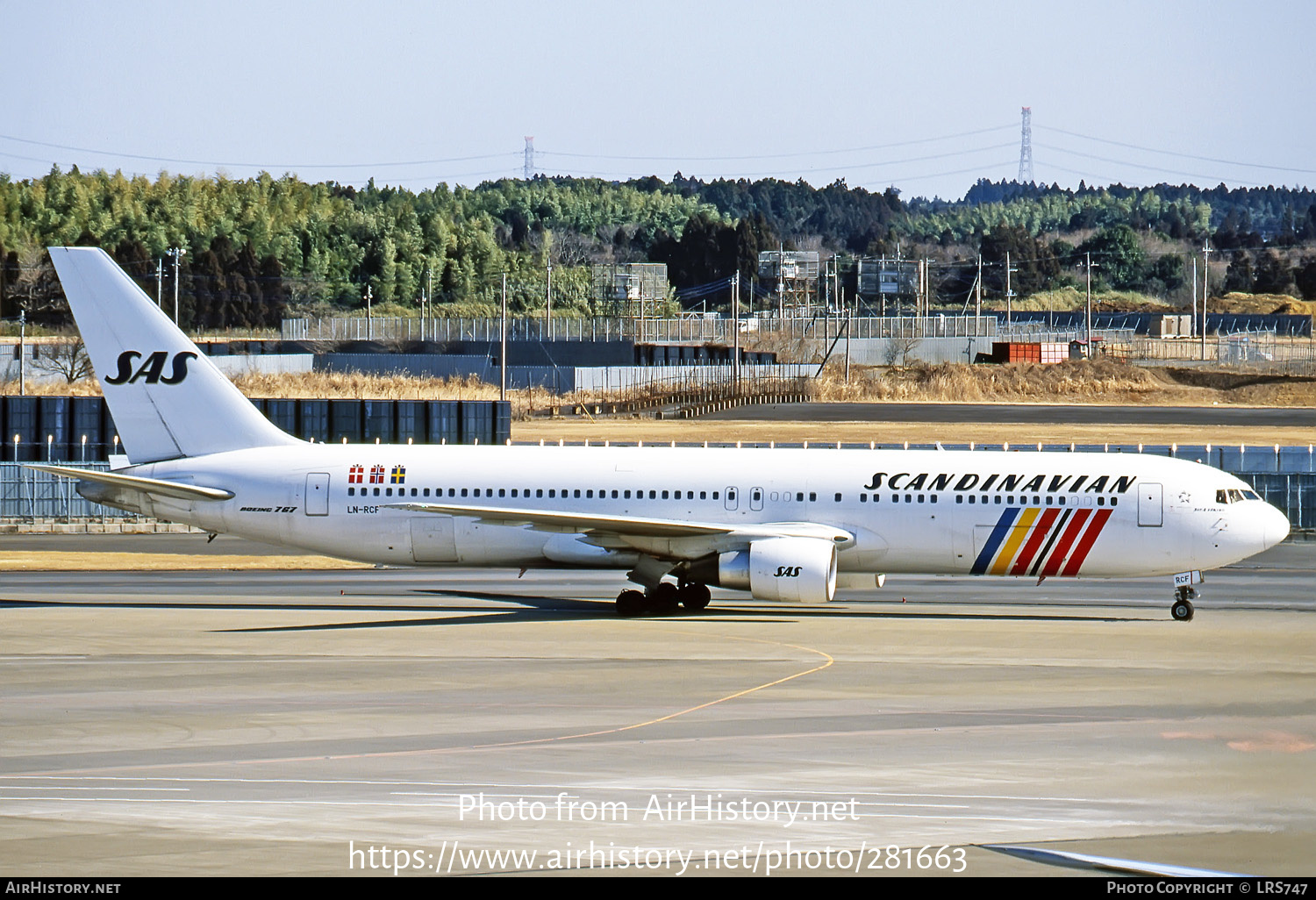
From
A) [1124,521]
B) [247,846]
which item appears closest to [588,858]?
[247,846]

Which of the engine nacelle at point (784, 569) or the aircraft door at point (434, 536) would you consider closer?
the engine nacelle at point (784, 569)

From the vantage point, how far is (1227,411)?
107 metres

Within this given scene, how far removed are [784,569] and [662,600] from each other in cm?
362

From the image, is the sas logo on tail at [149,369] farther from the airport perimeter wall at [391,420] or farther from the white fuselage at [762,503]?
the airport perimeter wall at [391,420]

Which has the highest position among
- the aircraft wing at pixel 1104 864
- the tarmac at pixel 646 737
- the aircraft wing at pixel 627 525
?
the aircraft wing at pixel 627 525

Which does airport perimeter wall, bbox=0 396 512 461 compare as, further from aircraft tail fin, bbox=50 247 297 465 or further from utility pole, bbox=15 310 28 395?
aircraft tail fin, bbox=50 247 297 465

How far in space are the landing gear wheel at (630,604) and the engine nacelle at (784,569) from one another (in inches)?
86.3

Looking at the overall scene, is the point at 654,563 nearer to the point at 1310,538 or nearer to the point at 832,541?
the point at 832,541

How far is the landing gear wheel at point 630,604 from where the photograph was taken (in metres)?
37.4

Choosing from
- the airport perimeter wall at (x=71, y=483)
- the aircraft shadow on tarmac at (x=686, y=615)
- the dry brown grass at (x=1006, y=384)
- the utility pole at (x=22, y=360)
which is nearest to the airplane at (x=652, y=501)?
the aircraft shadow on tarmac at (x=686, y=615)

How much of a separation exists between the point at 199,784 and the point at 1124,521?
2465cm

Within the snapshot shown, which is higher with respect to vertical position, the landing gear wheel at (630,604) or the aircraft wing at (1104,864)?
the aircraft wing at (1104,864)
